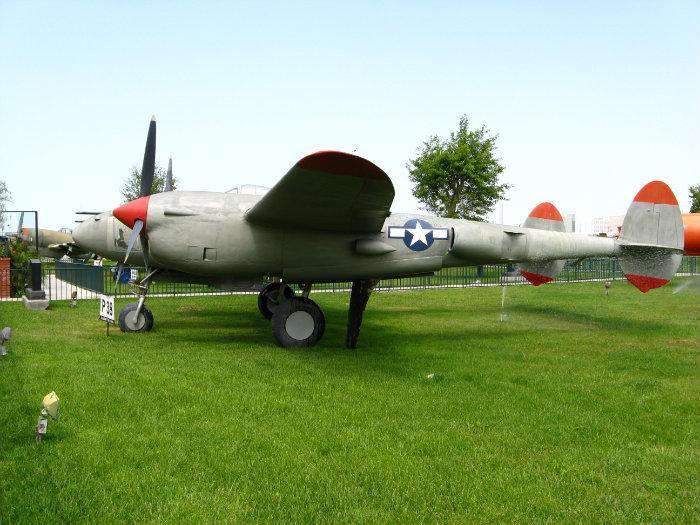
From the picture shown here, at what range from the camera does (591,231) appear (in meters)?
12.4

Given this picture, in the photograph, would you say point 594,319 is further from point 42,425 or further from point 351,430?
point 42,425

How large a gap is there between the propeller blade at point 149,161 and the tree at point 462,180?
20.7m

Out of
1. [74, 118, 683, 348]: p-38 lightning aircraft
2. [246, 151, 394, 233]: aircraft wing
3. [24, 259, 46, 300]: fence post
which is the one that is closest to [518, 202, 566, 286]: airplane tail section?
[74, 118, 683, 348]: p-38 lightning aircraft

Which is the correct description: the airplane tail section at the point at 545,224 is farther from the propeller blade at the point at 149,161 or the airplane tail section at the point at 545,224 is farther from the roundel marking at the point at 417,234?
the propeller blade at the point at 149,161

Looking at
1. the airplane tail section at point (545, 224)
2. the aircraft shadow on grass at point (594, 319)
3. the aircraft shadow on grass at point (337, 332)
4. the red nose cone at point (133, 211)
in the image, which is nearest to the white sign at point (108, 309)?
the aircraft shadow on grass at point (337, 332)

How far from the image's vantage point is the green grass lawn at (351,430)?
3.53m

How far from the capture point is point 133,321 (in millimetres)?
10336

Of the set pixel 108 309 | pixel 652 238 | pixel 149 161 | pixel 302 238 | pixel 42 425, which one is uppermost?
pixel 149 161

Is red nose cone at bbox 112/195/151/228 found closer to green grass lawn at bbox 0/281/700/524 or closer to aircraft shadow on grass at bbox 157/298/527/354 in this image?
green grass lawn at bbox 0/281/700/524

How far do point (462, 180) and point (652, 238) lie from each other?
1918 centimetres

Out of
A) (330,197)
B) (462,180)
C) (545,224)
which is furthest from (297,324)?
(462,180)

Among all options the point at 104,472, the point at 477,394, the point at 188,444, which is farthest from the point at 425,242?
the point at 104,472

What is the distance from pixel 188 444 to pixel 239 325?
744cm

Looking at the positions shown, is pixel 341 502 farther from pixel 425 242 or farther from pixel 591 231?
pixel 591 231
